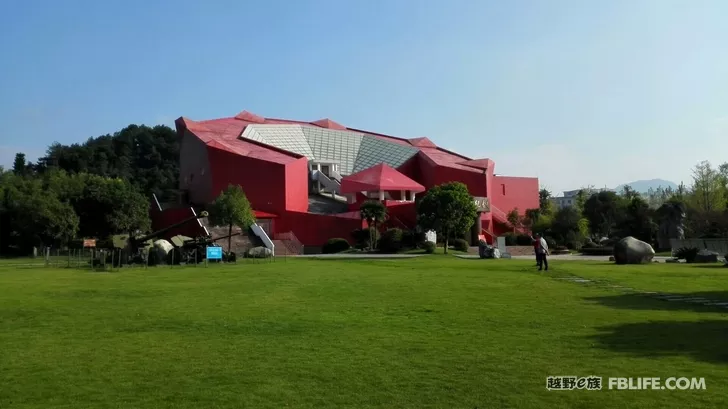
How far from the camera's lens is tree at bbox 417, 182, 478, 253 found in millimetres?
43344

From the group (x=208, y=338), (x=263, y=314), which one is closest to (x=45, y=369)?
(x=208, y=338)

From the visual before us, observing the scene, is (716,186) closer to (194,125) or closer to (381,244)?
(381,244)

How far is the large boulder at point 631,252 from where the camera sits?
26.8 m

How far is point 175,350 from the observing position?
26.3ft

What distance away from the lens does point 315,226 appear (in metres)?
54.8

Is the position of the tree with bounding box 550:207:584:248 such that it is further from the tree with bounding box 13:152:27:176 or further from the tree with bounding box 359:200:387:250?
the tree with bounding box 13:152:27:176

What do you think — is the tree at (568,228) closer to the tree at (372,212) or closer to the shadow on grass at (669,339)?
the tree at (372,212)

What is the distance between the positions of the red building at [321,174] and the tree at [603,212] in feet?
26.7

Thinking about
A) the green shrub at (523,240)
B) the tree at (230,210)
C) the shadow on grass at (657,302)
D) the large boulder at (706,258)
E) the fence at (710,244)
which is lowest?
the shadow on grass at (657,302)

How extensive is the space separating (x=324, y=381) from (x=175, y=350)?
105 inches

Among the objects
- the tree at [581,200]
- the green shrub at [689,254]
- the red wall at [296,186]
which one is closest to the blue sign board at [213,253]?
the green shrub at [689,254]

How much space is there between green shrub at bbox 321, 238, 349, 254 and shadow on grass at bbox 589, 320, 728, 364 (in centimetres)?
3995

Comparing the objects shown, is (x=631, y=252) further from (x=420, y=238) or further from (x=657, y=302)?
(x=420, y=238)

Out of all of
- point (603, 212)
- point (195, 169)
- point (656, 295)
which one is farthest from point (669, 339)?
point (195, 169)
